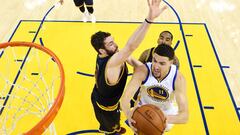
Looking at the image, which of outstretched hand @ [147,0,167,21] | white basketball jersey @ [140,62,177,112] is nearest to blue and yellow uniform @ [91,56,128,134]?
white basketball jersey @ [140,62,177,112]

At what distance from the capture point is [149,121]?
2916 mm

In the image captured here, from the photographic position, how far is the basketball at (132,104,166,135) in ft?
9.53

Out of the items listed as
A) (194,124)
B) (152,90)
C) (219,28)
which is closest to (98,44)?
(152,90)

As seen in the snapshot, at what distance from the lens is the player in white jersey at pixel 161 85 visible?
309cm

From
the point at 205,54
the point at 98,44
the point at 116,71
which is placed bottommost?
the point at 116,71

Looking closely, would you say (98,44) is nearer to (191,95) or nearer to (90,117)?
(90,117)

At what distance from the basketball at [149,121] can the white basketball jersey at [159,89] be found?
0.27 metres

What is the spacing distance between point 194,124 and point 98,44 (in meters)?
2.20

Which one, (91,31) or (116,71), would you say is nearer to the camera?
(116,71)

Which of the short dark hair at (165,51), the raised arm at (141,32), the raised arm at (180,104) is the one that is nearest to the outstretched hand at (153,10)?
the raised arm at (141,32)

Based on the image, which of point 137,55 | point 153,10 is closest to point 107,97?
point 153,10

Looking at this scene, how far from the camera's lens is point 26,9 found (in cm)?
769

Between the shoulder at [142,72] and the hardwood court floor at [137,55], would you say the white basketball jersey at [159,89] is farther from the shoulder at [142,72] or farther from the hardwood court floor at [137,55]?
the hardwood court floor at [137,55]

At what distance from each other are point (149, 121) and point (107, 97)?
76 cm
